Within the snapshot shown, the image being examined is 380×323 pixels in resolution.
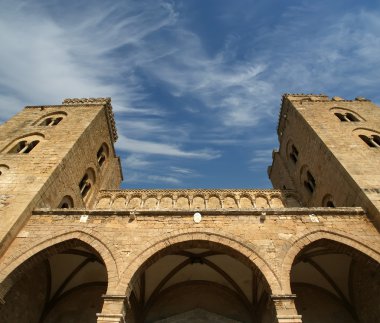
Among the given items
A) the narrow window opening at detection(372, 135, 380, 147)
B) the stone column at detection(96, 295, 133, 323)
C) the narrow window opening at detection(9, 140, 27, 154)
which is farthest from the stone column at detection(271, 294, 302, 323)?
the narrow window opening at detection(9, 140, 27, 154)

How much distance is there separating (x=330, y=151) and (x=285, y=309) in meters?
7.48

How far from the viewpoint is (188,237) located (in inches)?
338

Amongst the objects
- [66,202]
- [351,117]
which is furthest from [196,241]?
[351,117]

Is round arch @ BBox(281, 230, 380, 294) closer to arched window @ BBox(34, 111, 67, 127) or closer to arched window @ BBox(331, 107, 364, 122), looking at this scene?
arched window @ BBox(331, 107, 364, 122)

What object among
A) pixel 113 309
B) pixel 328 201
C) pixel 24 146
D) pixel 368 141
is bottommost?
pixel 113 309

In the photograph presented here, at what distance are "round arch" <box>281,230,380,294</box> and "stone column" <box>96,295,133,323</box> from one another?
413 cm

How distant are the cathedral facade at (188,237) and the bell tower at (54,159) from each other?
66 mm

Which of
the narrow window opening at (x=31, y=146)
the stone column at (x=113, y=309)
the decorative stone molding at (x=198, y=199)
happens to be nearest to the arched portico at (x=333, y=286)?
the decorative stone molding at (x=198, y=199)

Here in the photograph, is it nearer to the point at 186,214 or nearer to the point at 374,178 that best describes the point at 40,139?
the point at 186,214

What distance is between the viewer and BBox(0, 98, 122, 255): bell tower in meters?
9.82

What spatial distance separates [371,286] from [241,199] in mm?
6795

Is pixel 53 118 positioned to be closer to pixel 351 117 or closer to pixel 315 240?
pixel 315 240

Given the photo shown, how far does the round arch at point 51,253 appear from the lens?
25.3ft

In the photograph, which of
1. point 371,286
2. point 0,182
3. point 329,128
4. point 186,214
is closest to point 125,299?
point 186,214
